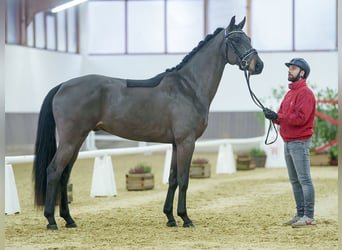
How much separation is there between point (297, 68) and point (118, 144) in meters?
13.5

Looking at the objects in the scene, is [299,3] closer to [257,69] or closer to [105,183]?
[105,183]

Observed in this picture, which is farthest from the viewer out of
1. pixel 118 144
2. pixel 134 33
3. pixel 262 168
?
pixel 134 33

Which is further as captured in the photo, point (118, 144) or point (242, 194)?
point (118, 144)

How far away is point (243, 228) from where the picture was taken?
20.7 feet

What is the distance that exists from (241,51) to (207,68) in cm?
37

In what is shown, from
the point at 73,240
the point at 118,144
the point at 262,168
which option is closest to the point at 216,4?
the point at 118,144

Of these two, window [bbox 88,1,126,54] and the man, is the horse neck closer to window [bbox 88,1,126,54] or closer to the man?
the man

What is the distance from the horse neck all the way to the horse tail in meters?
1.31

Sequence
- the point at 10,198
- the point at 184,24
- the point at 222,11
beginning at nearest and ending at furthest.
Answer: the point at 10,198 < the point at 222,11 < the point at 184,24

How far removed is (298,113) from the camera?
6.31 meters

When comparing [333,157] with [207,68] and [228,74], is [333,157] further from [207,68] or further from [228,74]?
[207,68]

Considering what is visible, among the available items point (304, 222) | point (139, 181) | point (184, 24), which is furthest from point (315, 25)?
point (304, 222)

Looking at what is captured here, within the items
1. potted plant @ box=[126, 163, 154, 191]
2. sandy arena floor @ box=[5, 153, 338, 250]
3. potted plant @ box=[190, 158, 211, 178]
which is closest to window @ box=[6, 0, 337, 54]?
potted plant @ box=[190, 158, 211, 178]

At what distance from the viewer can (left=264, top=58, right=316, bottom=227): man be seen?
6.33 meters
